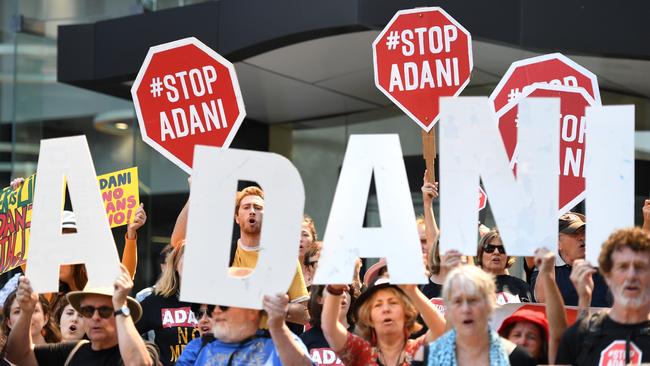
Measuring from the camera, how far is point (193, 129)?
7.44 m

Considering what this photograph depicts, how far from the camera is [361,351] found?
5.80 m

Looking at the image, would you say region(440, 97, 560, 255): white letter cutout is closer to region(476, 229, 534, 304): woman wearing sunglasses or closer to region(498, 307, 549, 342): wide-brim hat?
region(498, 307, 549, 342): wide-brim hat

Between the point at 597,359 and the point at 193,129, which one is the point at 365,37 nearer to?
the point at 193,129

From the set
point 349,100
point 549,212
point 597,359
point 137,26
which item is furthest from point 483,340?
point 349,100

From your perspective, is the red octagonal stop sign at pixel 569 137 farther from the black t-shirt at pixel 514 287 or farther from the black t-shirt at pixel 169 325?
the black t-shirt at pixel 169 325

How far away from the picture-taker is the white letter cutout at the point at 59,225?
19.6ft

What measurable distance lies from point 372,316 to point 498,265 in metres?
1.52

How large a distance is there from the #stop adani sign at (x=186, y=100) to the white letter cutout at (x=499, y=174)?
206cm

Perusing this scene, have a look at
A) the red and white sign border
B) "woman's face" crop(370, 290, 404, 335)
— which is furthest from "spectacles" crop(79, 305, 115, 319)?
the red and white sign border

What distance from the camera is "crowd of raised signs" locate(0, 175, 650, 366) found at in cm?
504

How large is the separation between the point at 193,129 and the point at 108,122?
7.87 m

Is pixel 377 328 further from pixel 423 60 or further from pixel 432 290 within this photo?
pixel 423 60

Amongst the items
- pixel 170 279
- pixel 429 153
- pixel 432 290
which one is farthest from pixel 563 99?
pixel 170 279

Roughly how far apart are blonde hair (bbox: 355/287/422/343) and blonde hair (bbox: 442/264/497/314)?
32.6 inches
